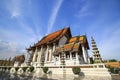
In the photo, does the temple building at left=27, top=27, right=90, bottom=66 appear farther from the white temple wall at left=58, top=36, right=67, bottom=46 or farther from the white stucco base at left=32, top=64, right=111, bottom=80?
the white stucco base at left=32, top=64, right=111, bottom=80

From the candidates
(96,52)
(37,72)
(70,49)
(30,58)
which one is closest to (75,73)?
(96,52)

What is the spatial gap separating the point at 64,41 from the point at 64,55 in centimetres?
690

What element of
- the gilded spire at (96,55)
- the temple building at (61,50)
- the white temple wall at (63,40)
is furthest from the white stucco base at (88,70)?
the white temple wall at (63,40)

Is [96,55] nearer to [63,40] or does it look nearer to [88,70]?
[88,70]

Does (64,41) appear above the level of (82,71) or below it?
above

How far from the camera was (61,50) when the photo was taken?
19.2 metres

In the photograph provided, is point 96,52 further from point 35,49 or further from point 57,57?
point 35,49

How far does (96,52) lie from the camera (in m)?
12.9

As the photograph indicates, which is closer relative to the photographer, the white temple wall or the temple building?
the temple building

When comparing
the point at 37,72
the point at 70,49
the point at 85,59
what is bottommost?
the point at 37,72

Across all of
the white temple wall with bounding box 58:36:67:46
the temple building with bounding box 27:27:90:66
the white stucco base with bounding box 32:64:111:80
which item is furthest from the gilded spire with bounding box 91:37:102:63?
the white temple wall with bounding box 58:36:67:46

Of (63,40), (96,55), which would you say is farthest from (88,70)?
(63,40)

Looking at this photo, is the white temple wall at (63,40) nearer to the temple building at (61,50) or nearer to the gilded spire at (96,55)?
the temple building at (61,50)

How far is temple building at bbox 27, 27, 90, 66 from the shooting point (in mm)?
18312
